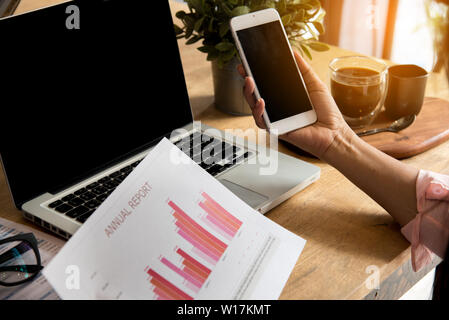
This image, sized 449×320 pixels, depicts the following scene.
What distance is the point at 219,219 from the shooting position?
67cm

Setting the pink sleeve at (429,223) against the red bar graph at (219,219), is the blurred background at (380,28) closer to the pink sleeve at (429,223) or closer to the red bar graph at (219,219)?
the pink sleeve at (429,223)

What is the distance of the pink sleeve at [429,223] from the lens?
692mm

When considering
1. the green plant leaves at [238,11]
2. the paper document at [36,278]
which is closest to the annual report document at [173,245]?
the paper document at [36,278]

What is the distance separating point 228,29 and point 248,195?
1.18 ft

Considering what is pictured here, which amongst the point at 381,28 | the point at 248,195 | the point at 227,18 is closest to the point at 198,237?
the point at 248,195

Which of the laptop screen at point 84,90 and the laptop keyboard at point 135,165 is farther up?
the laptop screen at point 84,90

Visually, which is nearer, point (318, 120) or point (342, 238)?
point (342, 238)

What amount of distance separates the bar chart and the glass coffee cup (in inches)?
17.7

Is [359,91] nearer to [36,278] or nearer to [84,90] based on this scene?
[84,90]

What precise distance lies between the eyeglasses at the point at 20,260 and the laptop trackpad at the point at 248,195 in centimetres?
32

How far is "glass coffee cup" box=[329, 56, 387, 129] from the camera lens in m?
0.97

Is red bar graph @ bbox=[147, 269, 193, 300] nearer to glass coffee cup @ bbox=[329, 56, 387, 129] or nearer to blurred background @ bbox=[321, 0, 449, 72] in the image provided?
glass coffee cup @ bbox=[329, 56, 387, 129]

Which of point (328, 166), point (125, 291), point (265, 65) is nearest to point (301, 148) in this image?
point (328, 166)
